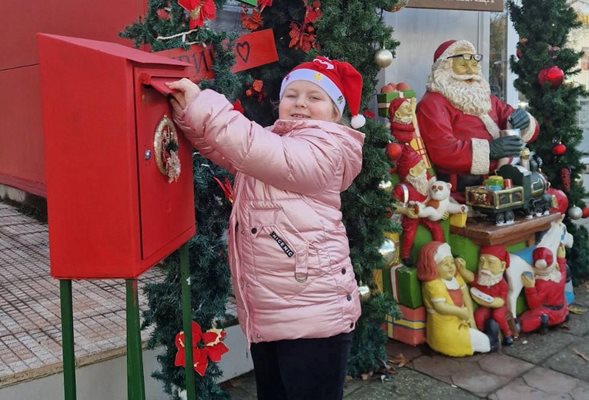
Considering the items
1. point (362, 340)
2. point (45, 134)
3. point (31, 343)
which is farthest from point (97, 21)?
point (45, 134)

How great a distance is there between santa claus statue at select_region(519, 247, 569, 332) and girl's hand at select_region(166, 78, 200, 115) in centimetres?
309

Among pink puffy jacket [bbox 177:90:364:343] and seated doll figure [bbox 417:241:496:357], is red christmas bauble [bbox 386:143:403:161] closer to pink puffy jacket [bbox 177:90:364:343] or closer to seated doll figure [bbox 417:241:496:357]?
seated doll figure [bbox 417:241:496:357]

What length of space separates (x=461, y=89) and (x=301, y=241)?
2.39 meters

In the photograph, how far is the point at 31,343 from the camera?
2.85 m

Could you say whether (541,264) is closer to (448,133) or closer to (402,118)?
(448,133)

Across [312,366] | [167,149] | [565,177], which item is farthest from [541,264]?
[167,149]

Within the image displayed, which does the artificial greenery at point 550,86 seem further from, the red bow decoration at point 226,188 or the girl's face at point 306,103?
the red bow decoration at point 226,188

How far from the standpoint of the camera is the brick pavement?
2.65 meters

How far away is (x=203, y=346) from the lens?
240 centimetres

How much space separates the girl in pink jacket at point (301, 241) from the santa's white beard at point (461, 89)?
1.97m

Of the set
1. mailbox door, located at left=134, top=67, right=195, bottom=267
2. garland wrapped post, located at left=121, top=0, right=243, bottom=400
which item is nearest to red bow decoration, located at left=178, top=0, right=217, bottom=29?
garland wrapped post, located at left=121, top=0, right=243, bottom=400

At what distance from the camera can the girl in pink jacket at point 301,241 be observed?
1881 mm

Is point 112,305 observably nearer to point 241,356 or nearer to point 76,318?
point 76,318

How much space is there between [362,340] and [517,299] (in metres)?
1.32
